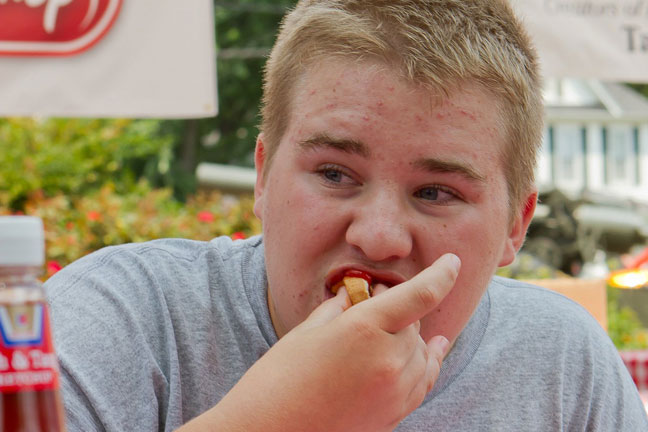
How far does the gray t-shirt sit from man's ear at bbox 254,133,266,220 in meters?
0.15

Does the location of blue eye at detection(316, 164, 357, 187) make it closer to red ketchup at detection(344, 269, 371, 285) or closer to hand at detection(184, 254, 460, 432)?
red ketchup at detection(344, 269, 371, 285)

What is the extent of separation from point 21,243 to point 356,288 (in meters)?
0.69

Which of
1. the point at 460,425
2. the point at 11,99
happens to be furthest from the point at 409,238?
the point at 11,99

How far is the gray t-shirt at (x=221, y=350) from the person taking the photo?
1486 millimetres

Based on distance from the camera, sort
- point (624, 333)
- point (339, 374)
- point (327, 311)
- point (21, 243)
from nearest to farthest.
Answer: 1. point (21, 243)
2. point (339, 374)
3. point (327, 311)
4. point (624, 333)

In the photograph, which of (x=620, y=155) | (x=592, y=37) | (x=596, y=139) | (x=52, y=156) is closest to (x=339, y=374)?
(x=592, y=37)

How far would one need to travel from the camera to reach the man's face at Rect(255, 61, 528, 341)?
1.40 meters

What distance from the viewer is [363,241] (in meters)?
1.36

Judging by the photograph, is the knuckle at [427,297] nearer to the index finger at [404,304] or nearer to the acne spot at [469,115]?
the index finger at [404,304]

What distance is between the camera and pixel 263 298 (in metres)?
1.69

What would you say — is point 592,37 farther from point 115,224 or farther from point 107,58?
point 115,224

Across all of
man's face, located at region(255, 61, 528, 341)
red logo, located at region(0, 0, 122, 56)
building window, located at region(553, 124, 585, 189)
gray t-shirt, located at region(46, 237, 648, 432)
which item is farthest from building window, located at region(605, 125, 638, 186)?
man's face, located at region(255, 61, 528, 341)

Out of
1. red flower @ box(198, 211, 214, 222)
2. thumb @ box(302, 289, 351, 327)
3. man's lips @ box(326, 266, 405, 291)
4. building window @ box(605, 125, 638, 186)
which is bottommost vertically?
building window @ box(605, 125, 638, 186)

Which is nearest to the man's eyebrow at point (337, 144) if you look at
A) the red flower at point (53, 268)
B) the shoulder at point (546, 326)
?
the shoulder at point (546, 326)
